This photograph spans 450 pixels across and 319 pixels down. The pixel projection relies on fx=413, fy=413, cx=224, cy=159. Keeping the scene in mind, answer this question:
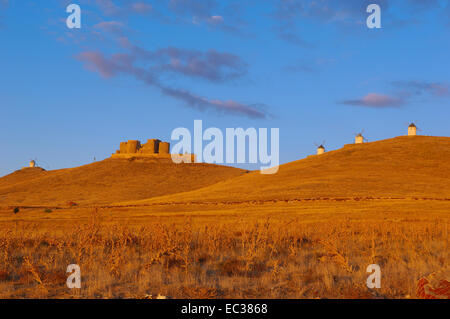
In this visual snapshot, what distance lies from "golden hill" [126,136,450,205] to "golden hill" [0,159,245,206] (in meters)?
19.3

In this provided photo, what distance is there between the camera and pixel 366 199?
41375 mm

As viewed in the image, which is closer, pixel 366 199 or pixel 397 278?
pixel 397 278

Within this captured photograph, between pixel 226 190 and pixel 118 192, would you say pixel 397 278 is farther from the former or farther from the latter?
pixel 118 192

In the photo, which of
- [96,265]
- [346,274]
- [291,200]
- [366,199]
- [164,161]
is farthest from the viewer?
[164,161]

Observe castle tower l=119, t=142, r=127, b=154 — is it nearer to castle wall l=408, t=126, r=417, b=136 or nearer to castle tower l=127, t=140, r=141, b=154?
castle tower l=127, t=140, r=141, b=154

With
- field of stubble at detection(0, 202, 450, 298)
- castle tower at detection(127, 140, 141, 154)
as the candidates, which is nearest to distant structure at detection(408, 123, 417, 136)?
castle tower at detection(127, 140, 141, 154)

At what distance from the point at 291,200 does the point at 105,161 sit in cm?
8457

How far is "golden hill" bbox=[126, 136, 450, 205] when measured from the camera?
158ft

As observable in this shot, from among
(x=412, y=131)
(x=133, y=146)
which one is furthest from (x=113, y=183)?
(x=412, y=131)

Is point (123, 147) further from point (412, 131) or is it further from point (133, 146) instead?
point (412, 131)

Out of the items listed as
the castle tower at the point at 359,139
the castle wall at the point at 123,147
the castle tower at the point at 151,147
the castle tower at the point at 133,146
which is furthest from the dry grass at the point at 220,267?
the castle wall at the point at 123,147

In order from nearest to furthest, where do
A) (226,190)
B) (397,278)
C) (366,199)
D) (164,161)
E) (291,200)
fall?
(397,278) < (366,199) < (291,200) < (226,190) < (164,161)

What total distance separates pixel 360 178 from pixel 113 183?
181ft
